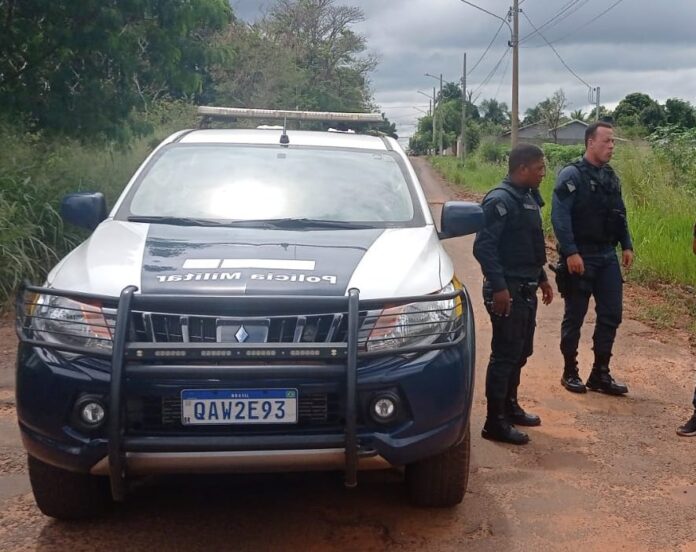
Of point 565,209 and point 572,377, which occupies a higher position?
point 565,209

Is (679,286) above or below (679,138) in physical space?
below

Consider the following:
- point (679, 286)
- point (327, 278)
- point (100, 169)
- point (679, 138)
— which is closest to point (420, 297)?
point (327, 278)

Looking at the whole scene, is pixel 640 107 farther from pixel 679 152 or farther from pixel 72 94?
pixel 72 94

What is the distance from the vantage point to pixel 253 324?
3.09m

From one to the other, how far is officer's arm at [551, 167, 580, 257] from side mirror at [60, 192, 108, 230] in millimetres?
2901

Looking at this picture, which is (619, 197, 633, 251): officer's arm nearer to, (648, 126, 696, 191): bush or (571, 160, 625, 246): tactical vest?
(571, 160, 625, 246): tactical vest

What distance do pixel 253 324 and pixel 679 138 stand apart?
13.2 m

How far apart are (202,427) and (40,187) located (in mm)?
6772

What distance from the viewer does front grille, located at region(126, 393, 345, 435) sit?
9.98 ft

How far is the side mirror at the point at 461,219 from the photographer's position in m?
4.25

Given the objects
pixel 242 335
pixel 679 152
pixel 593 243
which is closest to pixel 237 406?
pixel 242 335

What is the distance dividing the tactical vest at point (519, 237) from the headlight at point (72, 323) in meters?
2.36

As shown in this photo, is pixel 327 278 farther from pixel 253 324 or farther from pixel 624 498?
pixel 624 498

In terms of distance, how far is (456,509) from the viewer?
376cm
